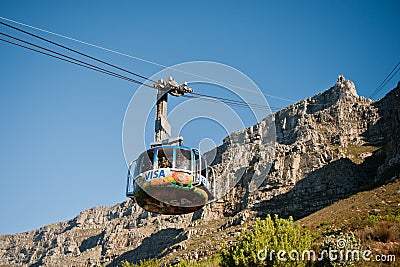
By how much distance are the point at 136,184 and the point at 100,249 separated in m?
164

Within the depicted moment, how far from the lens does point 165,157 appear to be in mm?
14148

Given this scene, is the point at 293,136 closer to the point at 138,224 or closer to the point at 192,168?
the point at 138,224

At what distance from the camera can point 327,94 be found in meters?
151

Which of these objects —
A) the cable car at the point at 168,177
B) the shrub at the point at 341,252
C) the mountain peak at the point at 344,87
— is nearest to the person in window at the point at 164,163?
the cable car at the point at 168,177

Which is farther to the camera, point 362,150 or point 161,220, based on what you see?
point 161,220

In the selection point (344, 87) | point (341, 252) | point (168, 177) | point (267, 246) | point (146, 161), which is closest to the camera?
point (168, 177)

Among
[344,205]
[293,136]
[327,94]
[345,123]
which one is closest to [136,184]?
[344,205]

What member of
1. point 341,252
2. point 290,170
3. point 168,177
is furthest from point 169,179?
point 290,170

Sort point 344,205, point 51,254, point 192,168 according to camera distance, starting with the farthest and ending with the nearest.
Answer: point 51,254 → point 344,205 → point 192,168

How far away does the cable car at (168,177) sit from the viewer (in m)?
13.8

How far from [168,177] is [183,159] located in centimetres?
79

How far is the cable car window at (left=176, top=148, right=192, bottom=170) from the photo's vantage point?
14023mm

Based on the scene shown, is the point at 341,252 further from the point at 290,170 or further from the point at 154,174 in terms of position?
the point at 290,170

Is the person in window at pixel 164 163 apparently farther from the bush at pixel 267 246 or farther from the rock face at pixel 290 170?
the rock face at pixel 290 170
